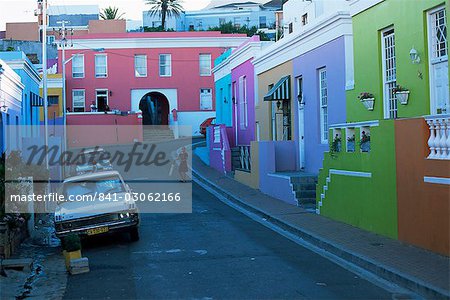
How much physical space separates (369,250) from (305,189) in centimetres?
751

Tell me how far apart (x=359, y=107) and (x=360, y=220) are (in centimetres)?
390

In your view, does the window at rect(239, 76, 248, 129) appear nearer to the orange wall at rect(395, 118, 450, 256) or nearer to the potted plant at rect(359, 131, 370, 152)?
the potted plant at rect(359, 131, 370, 152)

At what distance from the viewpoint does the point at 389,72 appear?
14.9 m

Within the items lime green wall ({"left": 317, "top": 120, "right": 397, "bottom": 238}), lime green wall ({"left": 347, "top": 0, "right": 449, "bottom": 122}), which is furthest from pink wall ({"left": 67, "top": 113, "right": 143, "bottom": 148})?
lime green wall ({"left": 317, "top": 120, "right": 397, "bottom": 238})

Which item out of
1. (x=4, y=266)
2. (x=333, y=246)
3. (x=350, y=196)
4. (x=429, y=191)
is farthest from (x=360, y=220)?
(x=4, y=266)

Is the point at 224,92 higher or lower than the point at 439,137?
higher

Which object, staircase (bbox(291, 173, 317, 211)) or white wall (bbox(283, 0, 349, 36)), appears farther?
white wall (bbox(283, 0, 349, 36))

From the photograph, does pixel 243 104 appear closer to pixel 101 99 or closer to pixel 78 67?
pixel 101 99

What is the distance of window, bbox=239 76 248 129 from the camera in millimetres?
29578

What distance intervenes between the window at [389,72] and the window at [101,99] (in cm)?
3782

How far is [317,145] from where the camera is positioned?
19641 mm

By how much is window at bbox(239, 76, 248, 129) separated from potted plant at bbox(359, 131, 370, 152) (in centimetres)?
1608

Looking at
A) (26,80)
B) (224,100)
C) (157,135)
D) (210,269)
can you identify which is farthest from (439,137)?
(157,135)

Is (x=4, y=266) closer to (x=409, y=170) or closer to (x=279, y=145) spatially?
(x=409, y=170)
